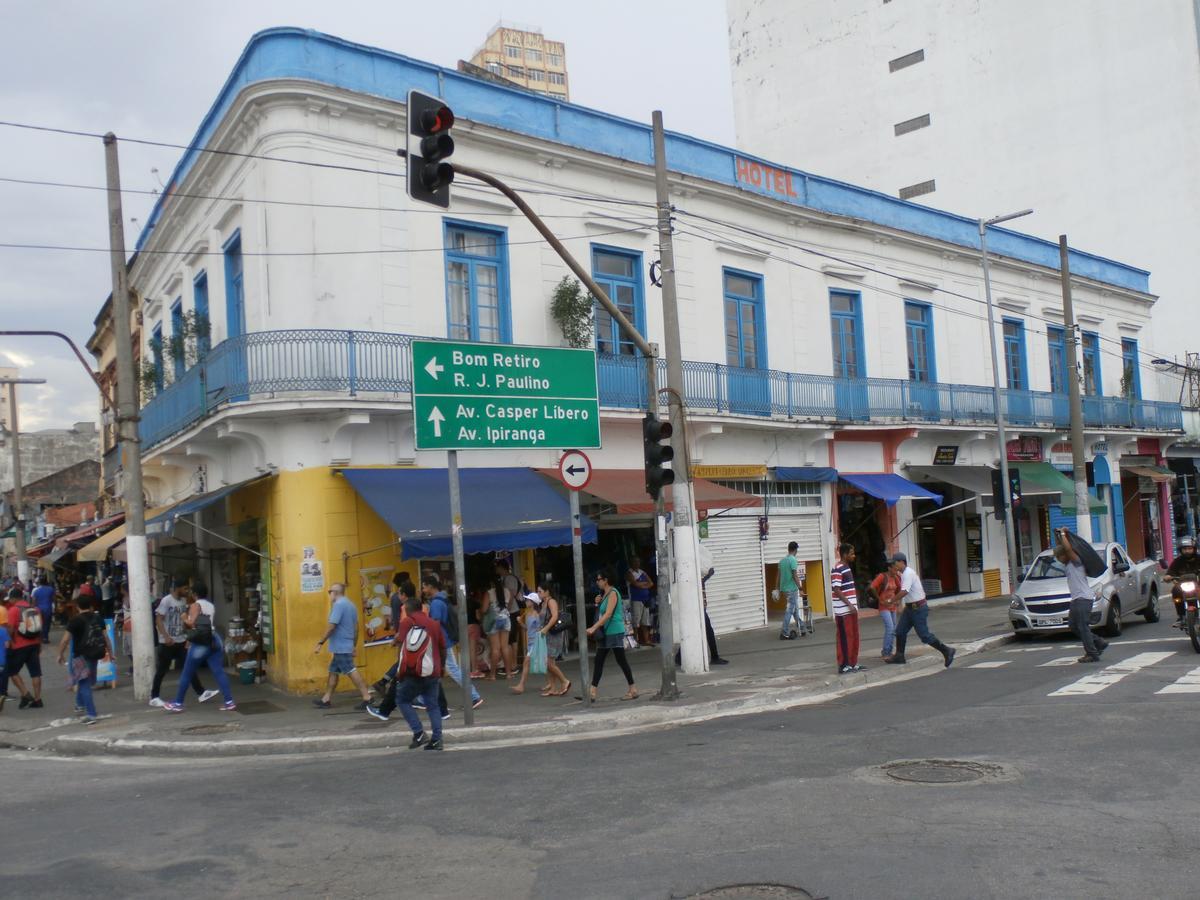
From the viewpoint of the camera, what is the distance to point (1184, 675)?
38.7 feet

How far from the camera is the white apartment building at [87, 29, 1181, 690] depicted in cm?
1517

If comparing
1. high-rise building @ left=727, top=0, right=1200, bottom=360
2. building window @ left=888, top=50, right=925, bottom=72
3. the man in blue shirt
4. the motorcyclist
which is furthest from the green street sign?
building window @ left=888, top=50, right=925, bottom=72

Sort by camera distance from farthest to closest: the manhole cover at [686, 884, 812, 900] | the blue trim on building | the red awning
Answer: the red awning < the blue trim on building < the manhole cover at [686, 884, 812, 900]

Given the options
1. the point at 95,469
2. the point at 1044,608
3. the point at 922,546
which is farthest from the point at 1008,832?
the point at 95,469

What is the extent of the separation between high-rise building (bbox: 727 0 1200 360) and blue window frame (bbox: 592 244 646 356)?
72.8 ft

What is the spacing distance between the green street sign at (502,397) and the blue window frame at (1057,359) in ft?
70.0

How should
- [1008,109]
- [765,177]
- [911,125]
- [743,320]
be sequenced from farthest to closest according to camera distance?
[911,125] < [1008,109] < [765,177] < [743,320]

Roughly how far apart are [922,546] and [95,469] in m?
38.5

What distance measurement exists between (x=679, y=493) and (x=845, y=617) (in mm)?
2715

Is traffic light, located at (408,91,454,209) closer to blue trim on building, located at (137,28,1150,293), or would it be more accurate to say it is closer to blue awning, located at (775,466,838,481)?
blue trim on building, located at (137,28,1150,293)

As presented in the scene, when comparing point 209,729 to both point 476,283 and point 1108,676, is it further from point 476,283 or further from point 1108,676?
point 1108,676

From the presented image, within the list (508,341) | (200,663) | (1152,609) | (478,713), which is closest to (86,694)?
(200,663)

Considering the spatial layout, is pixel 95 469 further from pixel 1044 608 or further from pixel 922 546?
pixel 1044 608

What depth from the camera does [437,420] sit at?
11852mm
